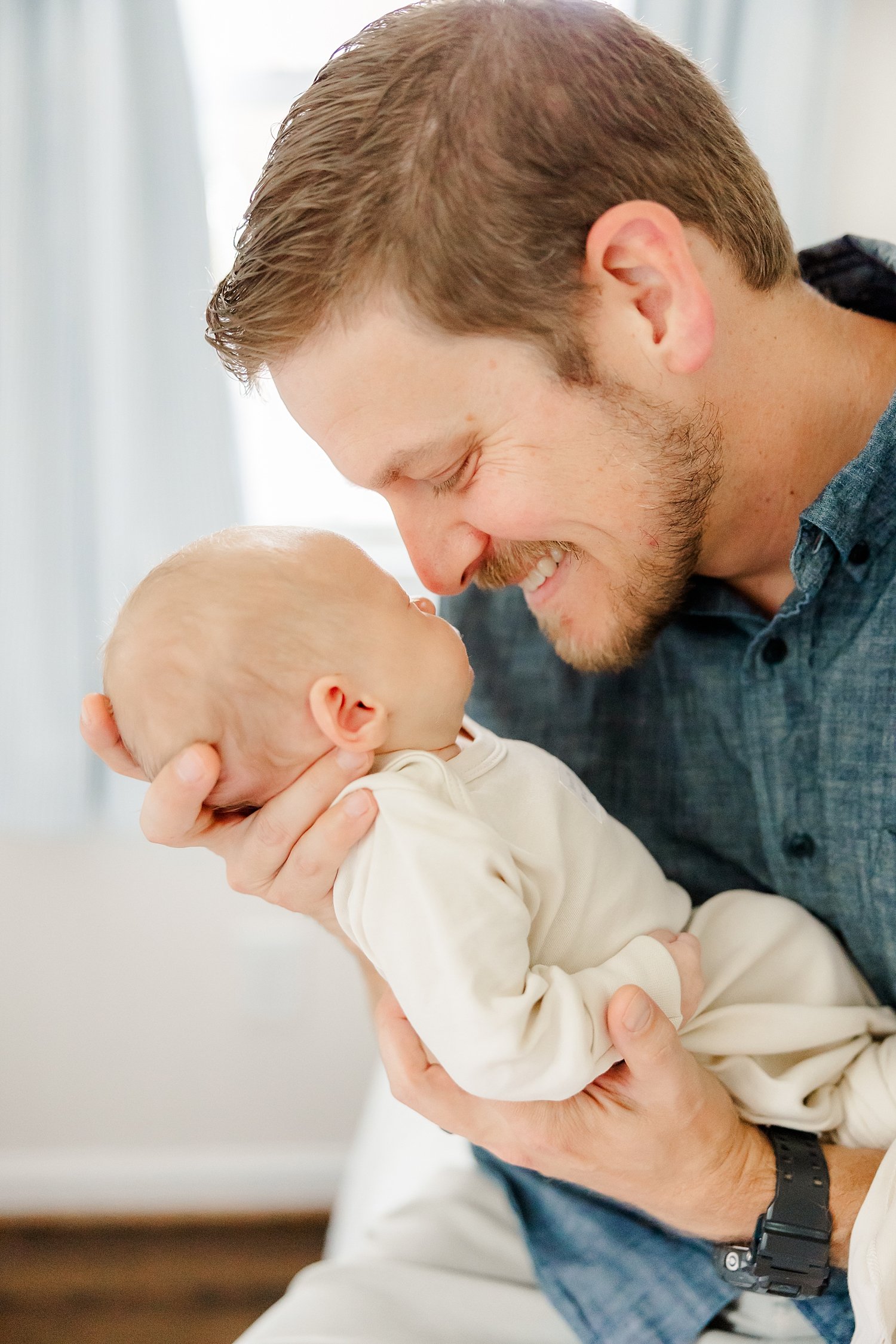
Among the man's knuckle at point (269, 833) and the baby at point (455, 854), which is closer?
the baby at point (455, 854)

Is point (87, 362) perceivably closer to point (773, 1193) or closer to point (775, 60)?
point (775, 60)

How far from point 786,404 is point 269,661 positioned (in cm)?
69

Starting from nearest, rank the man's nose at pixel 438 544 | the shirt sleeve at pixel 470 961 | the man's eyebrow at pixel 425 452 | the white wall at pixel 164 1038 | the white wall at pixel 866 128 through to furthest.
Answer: the shirt sleeve at pixel 470 961 → the man's eyebrow at pixel 425 452 → the man's nose at pixel 438 544 → the white wall at pixel 866 128 → the white wall at pixel 164 1038

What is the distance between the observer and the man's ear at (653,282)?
1.11m

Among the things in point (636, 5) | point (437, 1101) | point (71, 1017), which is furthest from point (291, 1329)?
point (636, 5)

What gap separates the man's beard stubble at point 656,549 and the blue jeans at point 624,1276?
0.67m

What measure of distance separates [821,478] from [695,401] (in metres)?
0.24

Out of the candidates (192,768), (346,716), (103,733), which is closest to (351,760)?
(346,716)

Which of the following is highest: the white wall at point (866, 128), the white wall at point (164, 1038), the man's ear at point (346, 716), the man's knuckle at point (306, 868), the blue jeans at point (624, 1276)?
the white wall at point (866, 128)

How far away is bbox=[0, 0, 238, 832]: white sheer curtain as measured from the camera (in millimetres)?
1939

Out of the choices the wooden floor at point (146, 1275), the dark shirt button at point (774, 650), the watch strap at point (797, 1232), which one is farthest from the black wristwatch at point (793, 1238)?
the wooden floor at point (146, 1275)

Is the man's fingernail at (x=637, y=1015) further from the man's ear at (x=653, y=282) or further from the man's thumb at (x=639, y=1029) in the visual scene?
the man's ear at (x=653, y=282)

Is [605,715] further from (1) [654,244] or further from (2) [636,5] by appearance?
(2) [636,5]

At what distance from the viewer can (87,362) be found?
6.79 ft
